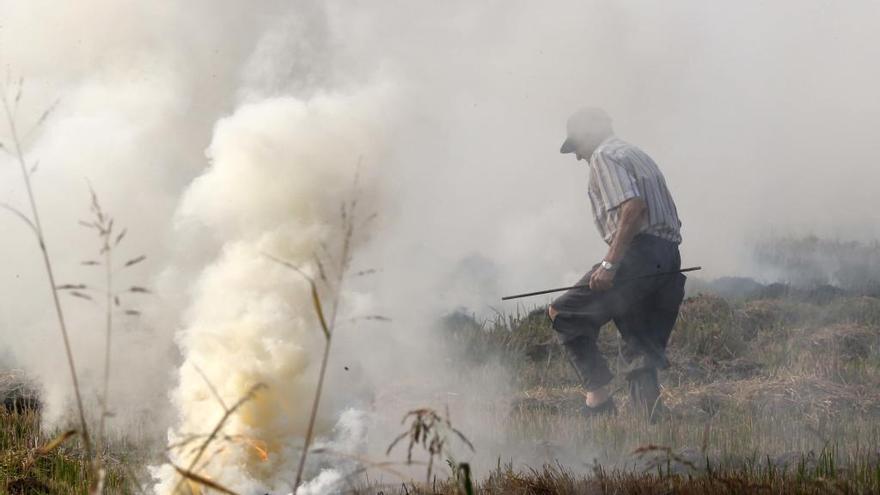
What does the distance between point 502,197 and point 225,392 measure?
9634 mm

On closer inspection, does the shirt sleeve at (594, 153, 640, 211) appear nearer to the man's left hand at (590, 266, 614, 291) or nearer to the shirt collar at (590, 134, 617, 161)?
the shirt collar at (590, 134, 617, 161)

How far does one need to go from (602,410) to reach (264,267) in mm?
2391

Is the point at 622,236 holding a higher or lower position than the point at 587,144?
lower

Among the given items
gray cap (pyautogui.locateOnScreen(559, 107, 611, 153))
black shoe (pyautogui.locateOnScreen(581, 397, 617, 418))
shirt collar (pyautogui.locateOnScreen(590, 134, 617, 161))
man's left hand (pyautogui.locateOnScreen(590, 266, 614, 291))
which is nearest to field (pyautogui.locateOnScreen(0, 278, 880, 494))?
black shoe (pyautogui.locateOnScreen(581, 397, 617, 418))

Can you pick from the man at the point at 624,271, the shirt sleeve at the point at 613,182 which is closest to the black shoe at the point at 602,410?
the man at the point at 624,271

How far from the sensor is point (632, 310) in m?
7.32

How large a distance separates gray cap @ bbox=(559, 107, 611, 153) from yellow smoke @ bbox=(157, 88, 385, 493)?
131cm

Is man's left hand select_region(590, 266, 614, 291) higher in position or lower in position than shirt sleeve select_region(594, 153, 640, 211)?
lower

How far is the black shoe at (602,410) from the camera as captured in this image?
7.25 meters

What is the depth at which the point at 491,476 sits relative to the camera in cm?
488

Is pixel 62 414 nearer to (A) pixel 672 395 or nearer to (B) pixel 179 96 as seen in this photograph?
(B) pixel 179 96

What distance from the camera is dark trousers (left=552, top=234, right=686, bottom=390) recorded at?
7.16 meters

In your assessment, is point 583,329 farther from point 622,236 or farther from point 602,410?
point 622,236

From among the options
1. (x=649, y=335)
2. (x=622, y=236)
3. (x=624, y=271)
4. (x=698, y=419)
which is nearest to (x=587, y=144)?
(x=622, y=236)
